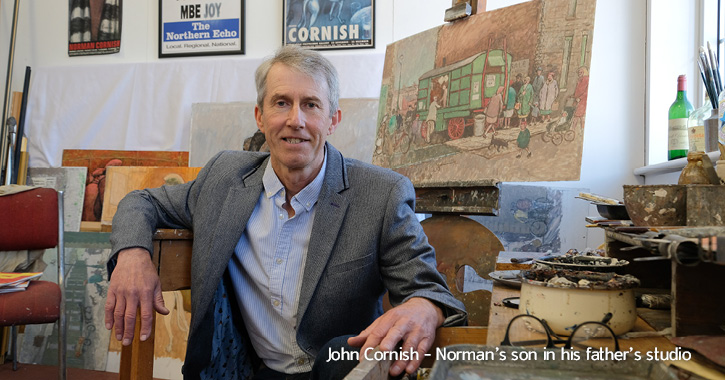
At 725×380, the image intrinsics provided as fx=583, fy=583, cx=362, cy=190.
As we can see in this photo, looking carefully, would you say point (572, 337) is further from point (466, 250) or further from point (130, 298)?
point (466, 250)

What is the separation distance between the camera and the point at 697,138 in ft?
6.75

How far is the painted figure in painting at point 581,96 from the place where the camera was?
83.2 inches

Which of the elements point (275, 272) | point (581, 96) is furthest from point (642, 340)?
point (581, 96)

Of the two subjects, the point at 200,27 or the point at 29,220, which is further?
the point at 200,27

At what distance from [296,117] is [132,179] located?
7.74ft

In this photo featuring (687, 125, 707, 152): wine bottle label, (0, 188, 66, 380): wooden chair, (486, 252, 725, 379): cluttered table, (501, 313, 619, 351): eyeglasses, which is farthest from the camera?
(0, 188, 66, 380): wooden chair

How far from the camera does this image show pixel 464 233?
231 centimetres

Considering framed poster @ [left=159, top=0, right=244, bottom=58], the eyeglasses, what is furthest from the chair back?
the eyeglasses

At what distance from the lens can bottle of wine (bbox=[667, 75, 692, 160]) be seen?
2422 millimetres

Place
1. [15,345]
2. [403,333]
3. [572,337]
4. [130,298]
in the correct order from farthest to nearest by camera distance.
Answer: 1. [15,345]
2. [130,298]
3. [403,333]
4. [572,337]

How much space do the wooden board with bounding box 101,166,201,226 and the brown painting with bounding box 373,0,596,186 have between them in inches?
54.9

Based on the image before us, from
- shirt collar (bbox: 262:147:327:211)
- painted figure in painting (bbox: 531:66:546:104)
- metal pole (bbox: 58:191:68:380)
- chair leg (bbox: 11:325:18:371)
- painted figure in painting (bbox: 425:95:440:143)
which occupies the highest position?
painted figure in painting (bbox: 531:66:546:104)

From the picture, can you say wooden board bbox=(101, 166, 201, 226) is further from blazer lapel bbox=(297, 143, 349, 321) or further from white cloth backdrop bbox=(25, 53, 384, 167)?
blazer lapel bbox=(297, 143, 349, 321)

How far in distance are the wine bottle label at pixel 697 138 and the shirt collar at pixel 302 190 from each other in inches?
52.0
